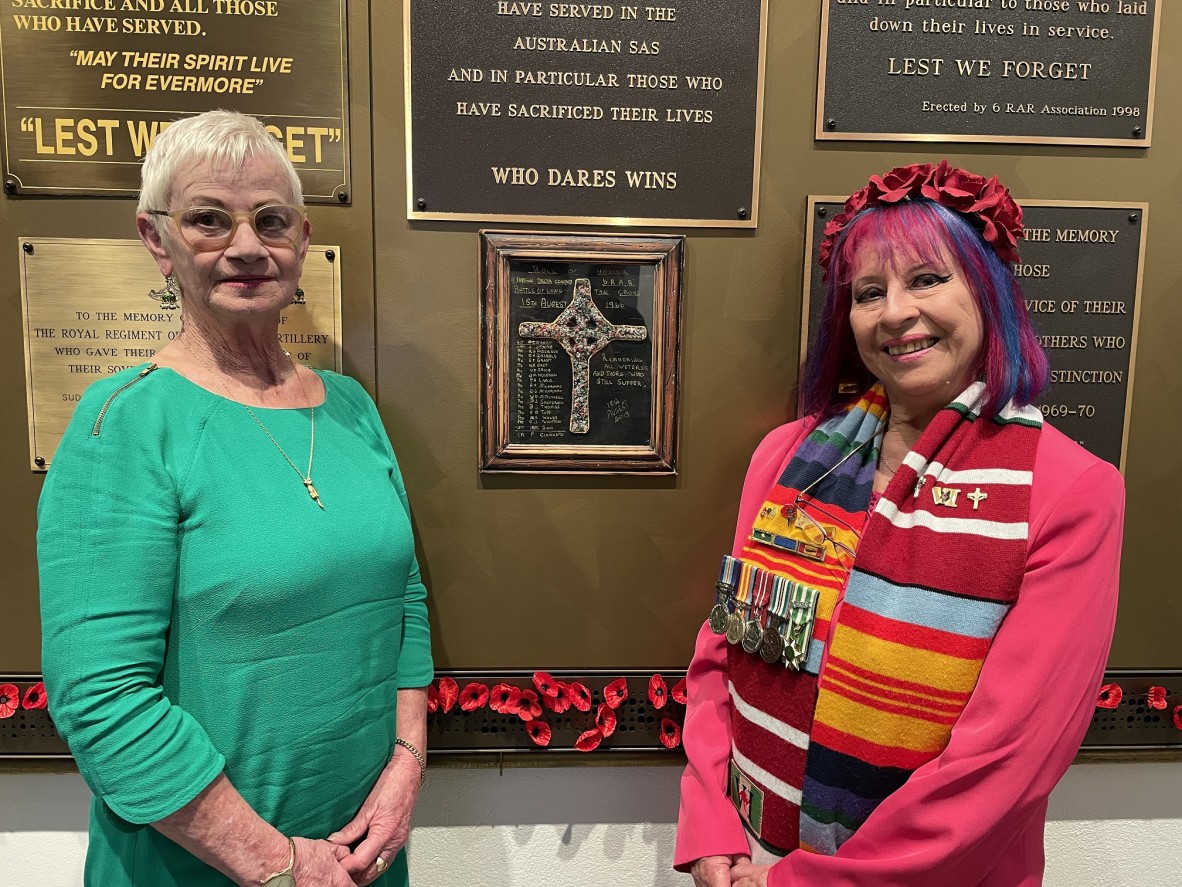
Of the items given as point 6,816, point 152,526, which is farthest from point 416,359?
point 6,816

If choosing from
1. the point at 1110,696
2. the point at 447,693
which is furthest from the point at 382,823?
the point at 1110,696

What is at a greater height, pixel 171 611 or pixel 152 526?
pixel 152 526

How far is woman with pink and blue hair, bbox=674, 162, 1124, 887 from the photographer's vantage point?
96 centimetres

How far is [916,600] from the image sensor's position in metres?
1.01

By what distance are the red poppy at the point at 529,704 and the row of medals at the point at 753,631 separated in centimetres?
58

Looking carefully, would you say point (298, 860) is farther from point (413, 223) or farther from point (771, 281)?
point (771, 281)

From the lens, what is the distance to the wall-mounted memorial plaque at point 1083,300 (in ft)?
5.06

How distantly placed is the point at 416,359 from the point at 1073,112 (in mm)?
1580

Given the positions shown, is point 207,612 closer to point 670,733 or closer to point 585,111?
point 670,733

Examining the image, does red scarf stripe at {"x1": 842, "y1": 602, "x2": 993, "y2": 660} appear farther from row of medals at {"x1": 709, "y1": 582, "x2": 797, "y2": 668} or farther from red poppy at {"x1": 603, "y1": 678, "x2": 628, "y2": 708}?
red poppy at {"x1": 603, "y1": 678, "x2": 628, "y2": 708}

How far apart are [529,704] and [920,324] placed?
3.93 ft

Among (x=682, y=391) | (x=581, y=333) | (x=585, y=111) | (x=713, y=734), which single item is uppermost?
(x=585, y=111)

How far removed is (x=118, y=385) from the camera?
100 centimetres

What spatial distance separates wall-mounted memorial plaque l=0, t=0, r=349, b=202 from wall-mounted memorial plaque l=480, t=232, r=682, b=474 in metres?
0.51
